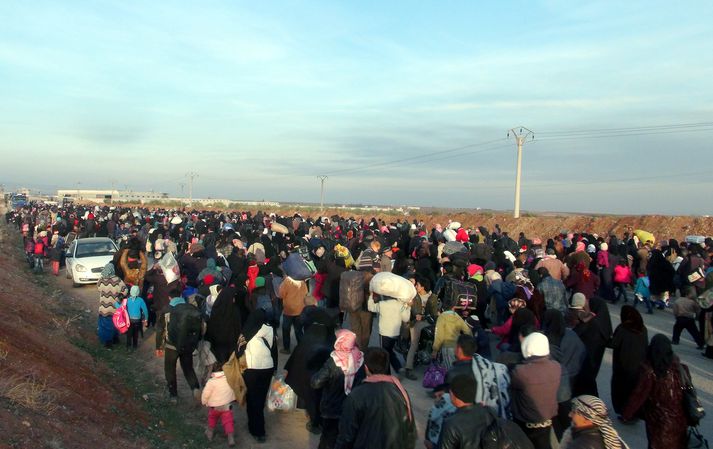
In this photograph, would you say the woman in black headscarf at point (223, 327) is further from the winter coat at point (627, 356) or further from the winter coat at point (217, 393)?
the winter coat at point (627, 356)

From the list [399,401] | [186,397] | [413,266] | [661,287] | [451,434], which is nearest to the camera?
[451,434]

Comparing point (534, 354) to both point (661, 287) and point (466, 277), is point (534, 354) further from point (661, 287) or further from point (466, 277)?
point (661, 287)

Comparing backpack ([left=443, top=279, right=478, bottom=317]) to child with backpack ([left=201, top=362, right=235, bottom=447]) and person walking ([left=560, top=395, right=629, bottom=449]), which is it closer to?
child with backpack ([left=201, top=362, right=235, bottom=447])

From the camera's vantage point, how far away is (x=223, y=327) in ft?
23.4

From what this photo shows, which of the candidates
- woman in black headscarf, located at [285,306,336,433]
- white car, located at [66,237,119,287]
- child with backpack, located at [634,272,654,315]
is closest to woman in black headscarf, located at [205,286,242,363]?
woman in black headscarf, located at [285,306,336,433]

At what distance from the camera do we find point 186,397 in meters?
7.92

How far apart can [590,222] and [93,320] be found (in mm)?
37893

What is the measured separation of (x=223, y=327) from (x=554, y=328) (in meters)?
4.07

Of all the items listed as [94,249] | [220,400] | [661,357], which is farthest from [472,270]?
[94,249]

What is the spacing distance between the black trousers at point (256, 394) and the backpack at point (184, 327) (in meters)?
1.36

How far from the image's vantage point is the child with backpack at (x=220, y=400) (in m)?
6.27

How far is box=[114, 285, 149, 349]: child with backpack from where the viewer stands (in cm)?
980

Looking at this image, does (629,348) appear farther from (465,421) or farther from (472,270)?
(472,270)

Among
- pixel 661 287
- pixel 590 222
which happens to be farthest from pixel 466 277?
pixel 590 222
